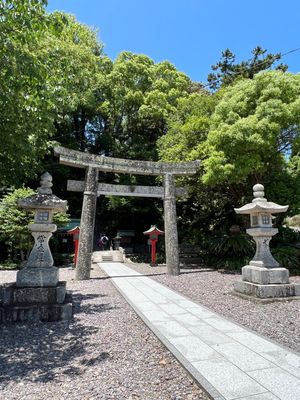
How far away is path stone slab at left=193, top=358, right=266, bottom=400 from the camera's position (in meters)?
2.93

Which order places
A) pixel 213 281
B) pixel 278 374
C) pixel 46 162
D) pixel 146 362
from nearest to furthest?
pixel 278 374 < pixel 146 362 < pixel 213 281 < pixel 46 162

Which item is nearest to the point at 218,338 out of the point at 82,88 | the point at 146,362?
the point at 146,362

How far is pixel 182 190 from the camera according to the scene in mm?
12844

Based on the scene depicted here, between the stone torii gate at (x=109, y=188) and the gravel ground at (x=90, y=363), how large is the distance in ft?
16.2

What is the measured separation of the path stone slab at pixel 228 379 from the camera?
9.61 feet

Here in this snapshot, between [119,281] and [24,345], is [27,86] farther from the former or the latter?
[119,281]

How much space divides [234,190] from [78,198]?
552 inches

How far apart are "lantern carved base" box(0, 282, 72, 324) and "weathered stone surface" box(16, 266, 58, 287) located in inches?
4.4

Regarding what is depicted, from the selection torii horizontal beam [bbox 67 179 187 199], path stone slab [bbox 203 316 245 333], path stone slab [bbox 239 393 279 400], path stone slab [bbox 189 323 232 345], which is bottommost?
path stone slab [bbox 239 393 279 400]

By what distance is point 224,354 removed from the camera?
3.90 m

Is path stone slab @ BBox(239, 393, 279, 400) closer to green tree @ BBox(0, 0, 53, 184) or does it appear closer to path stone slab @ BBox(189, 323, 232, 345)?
path stone slab @ BBox(189, 323, 232, 345)

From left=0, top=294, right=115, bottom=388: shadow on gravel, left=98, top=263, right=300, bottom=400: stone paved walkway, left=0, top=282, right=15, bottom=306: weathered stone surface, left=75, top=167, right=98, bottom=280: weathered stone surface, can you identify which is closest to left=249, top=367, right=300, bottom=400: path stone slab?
left=98, top=263, right=300, bottom=400: stone paved walkway

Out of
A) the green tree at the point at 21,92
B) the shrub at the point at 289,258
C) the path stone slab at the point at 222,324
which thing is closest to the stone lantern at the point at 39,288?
the green tree at the point at 21,92

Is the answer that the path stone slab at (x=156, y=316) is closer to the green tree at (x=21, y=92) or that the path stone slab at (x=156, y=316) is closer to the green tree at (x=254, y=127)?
the green tree at (x=21, y=92)
